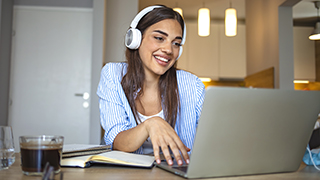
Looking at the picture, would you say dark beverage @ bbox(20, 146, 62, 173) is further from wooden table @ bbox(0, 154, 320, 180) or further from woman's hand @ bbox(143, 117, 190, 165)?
woman's hand @ bbox(143, 117, 190, 165)

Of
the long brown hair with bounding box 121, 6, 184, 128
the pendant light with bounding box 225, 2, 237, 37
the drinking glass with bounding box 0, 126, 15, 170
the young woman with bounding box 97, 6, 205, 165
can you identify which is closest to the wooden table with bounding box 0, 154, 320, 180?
the drinking glass with bounding box 0, 126, 15, 170

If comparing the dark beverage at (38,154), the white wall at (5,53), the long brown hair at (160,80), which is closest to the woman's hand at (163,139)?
the dark beverage at (38,154)

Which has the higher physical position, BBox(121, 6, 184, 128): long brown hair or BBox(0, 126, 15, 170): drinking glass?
BBox(121, 6, 184, 128): long brown hair

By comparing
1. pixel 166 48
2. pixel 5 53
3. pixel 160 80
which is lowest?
pixel 160 80

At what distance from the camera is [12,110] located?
3479 mm

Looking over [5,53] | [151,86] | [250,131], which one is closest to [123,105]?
[151,86]

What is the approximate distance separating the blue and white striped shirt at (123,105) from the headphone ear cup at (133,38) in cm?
15

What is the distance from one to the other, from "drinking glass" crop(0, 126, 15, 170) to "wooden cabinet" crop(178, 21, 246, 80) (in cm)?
541

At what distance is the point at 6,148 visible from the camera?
2.37 ft

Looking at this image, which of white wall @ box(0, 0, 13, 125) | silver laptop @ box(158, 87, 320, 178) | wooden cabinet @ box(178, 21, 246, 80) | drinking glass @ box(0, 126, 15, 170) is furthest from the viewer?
wooden cabinet @ box(178, 21, 246, 80)

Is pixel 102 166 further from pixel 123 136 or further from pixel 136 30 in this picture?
pixel 136 30

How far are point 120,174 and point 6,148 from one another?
29 cm

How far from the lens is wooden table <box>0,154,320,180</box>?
1.99 ft

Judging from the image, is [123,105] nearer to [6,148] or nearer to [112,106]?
[112,106]
